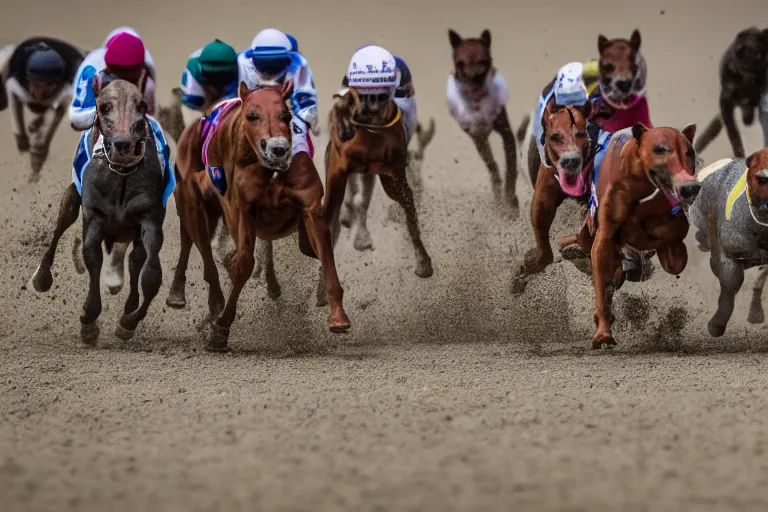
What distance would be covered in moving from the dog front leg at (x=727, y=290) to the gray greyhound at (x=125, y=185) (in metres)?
2.91

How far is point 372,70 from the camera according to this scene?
8.00 metres

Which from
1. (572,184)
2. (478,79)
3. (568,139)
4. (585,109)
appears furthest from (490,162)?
(568,139)

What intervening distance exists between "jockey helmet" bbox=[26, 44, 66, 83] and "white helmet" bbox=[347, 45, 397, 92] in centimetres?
337

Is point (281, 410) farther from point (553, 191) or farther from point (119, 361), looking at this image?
point (553, 191)

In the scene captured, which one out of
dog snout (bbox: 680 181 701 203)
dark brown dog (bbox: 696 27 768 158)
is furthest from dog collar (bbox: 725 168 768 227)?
dark brown dog (bbox: 696 27 768 158)

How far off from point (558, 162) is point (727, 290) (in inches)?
42.7

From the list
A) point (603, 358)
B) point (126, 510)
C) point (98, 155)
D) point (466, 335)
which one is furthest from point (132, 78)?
point (126, 510)

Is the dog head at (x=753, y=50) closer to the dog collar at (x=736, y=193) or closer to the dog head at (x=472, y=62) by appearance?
the dog head at (x=472, y=62)

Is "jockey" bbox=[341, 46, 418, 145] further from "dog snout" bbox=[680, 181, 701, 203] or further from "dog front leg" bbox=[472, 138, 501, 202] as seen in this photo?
"dog front leg" bbox=[472, 138, 501, 202]

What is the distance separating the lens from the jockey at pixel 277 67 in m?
7.99

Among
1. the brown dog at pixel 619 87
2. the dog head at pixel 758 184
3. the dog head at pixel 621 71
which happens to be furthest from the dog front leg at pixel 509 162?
the dog head at pixel 758 184

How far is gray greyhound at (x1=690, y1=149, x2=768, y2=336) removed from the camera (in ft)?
23.4

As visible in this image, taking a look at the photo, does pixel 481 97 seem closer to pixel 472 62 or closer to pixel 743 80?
pixel 472 62

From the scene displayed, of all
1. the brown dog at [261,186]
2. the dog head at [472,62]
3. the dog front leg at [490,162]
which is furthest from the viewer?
the dog front leg at [490,162]
